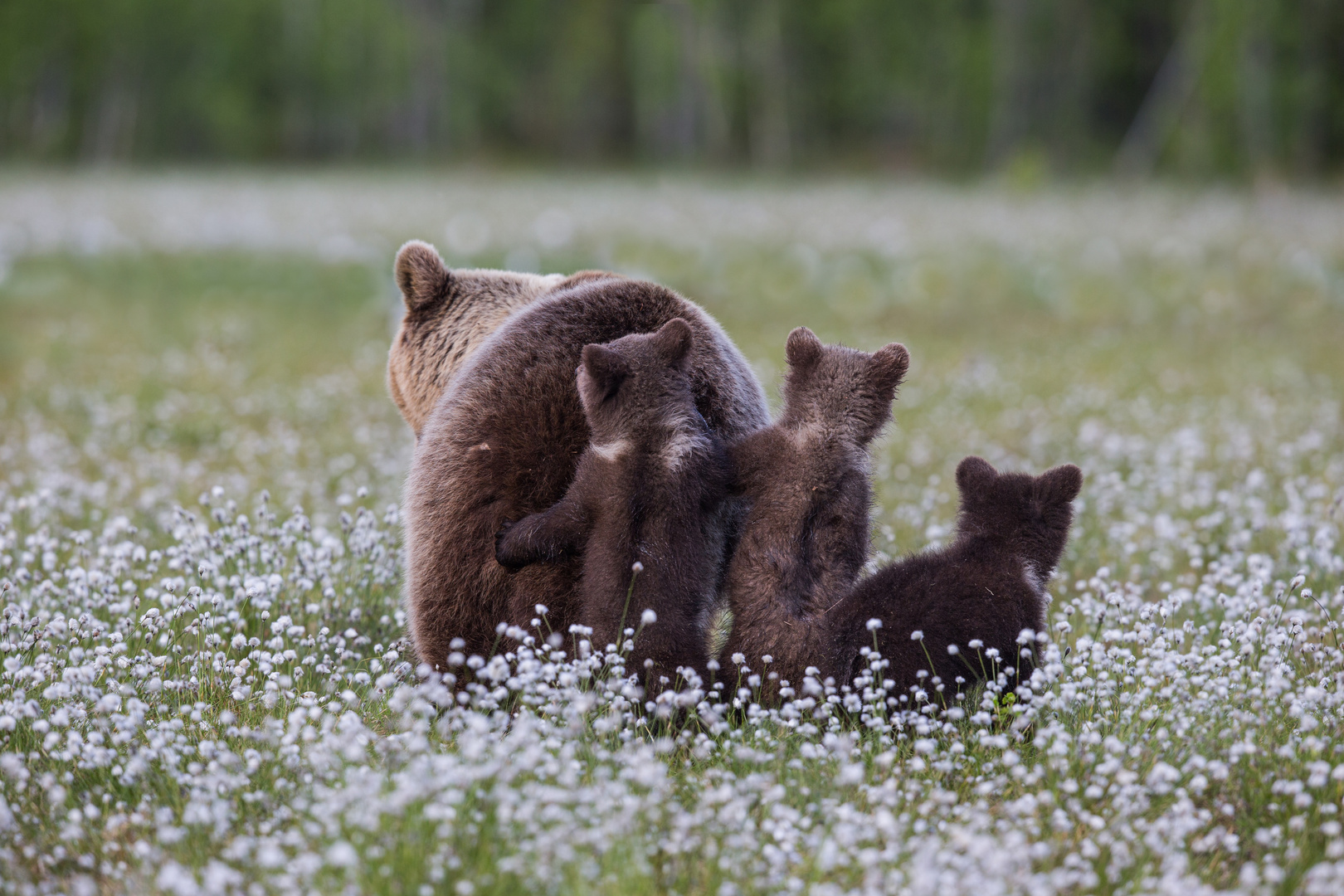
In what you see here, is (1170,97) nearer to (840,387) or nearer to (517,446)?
(840,387)

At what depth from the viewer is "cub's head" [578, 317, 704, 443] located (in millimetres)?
4098

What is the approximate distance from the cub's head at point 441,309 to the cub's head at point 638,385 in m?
1.01

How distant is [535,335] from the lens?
4547mm

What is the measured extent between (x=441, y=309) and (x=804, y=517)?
2.13 m

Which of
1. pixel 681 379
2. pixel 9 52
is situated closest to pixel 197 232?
pixel 681 379

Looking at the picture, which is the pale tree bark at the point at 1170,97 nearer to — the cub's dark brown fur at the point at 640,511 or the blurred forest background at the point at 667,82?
the blurred forest background at the point at 667,82

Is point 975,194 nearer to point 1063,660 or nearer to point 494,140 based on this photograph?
point 1063,660

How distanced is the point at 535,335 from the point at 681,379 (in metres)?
0.66

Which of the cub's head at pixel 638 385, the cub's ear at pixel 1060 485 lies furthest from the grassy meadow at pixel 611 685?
the cub's head at pixel 638 385

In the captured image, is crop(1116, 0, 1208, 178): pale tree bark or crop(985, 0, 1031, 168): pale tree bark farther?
crop(985, 0, 1031, 168): pale tree bark

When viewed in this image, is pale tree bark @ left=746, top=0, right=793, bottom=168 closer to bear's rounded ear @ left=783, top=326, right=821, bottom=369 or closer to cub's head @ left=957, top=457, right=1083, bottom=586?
bear's rounded ear @ left=783, top=326, right=821, bottom=369

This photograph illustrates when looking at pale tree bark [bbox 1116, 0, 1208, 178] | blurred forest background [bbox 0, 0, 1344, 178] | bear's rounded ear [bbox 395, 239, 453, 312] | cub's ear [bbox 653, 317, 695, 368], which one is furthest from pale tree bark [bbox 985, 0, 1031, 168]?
cub's ear [bbox 653, 317, 695, 368]

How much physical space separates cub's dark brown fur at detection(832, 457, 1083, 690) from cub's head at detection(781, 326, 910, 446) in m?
0.44

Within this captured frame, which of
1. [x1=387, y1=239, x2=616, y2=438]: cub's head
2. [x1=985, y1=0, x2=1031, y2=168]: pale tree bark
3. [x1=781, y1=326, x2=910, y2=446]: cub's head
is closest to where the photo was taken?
[x1=781, y1=326, x2=910, y2=446]: cub's head
